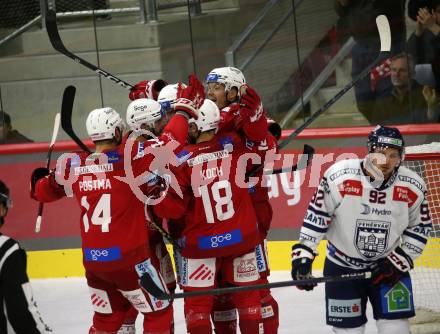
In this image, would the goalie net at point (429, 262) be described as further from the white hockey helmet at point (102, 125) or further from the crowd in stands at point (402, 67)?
the white hockey helmet at point (102, 125)

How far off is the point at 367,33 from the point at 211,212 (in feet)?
9.48

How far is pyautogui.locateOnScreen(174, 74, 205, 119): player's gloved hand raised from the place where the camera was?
5.86 metres

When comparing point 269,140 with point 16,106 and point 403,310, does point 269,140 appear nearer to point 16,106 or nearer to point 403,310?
point 403,310

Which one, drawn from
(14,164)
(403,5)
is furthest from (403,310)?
(14,164)

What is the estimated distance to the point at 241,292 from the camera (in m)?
5.94

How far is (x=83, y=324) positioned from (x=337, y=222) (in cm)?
241

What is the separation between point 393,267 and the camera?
17.8 ft

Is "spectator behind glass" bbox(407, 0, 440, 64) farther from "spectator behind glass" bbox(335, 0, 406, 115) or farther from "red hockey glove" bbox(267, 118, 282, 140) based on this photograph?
"red hockey glove" bbox(267, 118, 282, 140)

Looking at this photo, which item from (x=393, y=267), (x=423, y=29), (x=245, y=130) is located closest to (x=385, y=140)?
(x=393, y=267)

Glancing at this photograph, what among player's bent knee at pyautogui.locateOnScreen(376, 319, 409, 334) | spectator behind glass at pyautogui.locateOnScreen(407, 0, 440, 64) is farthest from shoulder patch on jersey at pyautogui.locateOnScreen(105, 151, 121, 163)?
spectator behind glass at pyautogui.locateOnScreen(407, 0, 440, 64)

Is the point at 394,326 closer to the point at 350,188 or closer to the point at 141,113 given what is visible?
the point at 350,188

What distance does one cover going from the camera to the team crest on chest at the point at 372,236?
214 inches

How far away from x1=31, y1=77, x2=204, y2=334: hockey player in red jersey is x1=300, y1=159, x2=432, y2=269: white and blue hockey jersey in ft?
2.57

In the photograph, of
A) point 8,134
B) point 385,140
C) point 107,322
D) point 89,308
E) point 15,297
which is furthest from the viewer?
point 8,134
